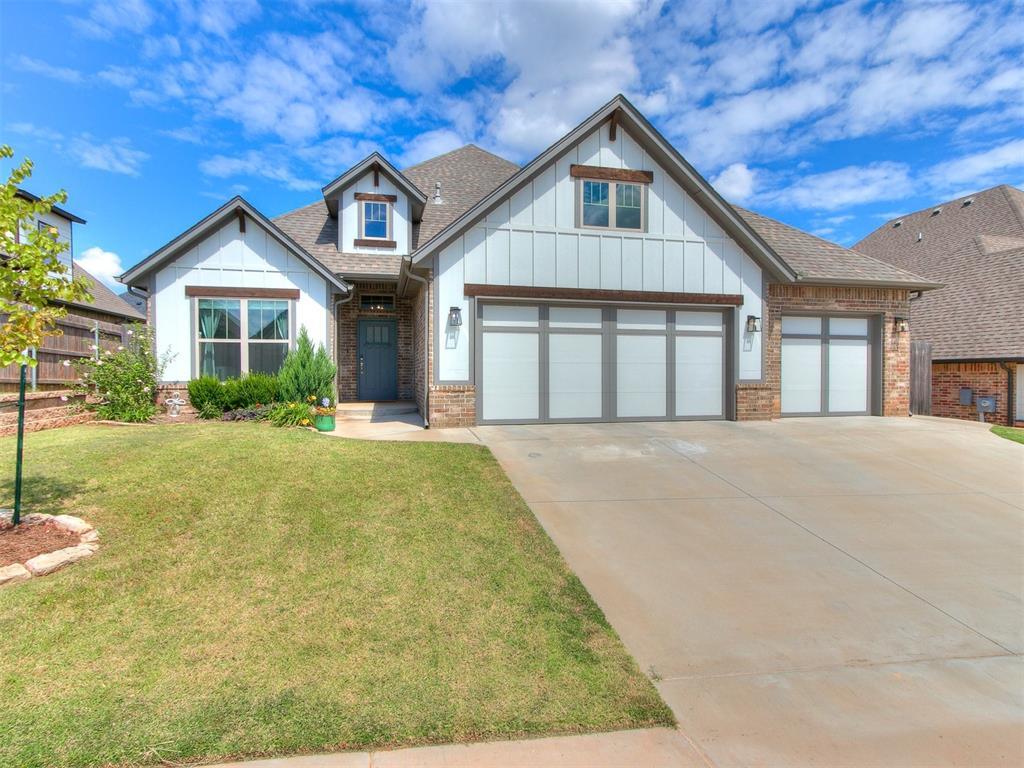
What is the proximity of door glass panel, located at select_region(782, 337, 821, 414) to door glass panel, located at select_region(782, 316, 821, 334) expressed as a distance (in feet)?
0.72

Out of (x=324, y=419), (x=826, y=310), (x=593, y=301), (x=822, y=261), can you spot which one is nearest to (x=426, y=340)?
(x=324, y=419)

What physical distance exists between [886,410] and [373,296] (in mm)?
13586

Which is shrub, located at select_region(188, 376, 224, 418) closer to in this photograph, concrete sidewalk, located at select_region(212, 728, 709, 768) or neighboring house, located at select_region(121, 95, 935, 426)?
neighboring house, located at select_region(121, 95, 935, 426)

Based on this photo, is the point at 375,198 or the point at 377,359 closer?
the point at 375,198

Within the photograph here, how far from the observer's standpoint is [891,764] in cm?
244

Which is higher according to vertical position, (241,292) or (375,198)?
(375,198)

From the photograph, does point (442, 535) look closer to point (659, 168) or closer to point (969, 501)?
point (969, 501)

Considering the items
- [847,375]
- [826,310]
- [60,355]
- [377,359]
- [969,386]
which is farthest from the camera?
[969,386]

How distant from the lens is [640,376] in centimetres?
1137

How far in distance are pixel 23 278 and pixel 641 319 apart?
9988mm

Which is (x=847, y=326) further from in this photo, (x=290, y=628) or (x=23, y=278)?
(x=23, y=278)

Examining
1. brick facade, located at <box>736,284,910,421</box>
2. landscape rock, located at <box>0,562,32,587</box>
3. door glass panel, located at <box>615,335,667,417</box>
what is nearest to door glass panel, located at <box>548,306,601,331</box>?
door glass panel, located at <box>615,335,667,417</box>

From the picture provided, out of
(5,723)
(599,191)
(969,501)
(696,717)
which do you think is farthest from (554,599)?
(599,191)

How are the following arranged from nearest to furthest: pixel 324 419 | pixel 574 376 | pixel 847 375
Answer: pixel 324 419 → pixel 574 376 → pixel 847 375
